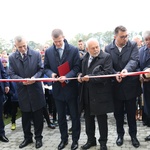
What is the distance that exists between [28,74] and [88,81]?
1.31 m

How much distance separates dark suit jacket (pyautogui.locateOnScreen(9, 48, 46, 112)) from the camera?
4.80 metres

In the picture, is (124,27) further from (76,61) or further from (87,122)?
(87,122)

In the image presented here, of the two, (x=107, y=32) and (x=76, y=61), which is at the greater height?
(x=107, y=32)

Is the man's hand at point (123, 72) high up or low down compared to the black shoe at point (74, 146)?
up

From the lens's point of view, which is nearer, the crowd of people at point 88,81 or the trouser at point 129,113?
the crowd of people at point 88,81

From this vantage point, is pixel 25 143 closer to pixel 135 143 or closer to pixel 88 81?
pixel 88 81

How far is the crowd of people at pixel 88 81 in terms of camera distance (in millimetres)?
4215

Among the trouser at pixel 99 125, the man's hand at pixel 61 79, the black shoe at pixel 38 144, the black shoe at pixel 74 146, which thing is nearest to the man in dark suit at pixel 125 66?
the trouser at pixel 99 125

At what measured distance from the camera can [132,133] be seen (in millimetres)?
4652

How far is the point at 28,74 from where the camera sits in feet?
15.7

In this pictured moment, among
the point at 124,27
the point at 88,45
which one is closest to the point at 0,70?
the point at 88,45

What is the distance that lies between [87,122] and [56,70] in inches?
47.3

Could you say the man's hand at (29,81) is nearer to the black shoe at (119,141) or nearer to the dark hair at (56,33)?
the dark hair at (56,33)

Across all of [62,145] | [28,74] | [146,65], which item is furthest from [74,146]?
[146,65]
